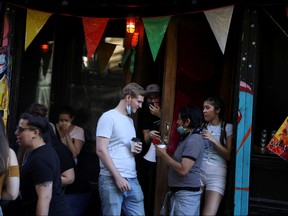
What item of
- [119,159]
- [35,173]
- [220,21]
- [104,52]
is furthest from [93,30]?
[35,173]

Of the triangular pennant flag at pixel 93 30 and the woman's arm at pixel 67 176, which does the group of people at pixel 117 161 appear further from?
the triangular pennant flag at pixel 93 30

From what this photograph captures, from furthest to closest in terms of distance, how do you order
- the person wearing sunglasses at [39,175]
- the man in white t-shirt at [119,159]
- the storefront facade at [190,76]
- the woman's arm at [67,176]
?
the storefront facade at [190,76]
the man in white t-shirt at [119,159]
the woman's arm at [67,176]
the person wearing sunglasses at [39,175]

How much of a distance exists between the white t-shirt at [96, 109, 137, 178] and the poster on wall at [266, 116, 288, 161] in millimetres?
1623

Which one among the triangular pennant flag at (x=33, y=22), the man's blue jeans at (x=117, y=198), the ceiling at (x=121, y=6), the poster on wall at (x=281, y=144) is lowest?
the man's blue jeans at (x=117, y=198)

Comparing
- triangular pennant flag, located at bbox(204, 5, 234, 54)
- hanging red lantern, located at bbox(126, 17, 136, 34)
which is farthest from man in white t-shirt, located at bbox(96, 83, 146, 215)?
hanging red lantern, located at bbox(126, 17, 136, 34)

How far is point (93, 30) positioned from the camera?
5617 mm

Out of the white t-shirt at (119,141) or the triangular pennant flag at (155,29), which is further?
the triangular pennant flag at (155,29)

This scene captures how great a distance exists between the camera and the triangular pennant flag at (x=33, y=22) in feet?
18.0

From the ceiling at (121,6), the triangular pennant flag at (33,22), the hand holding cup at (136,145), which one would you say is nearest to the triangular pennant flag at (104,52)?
the ceiling at (121,6)

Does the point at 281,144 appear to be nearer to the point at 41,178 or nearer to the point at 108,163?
the point at 108,163

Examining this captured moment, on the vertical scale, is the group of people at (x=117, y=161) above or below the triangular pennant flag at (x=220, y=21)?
below

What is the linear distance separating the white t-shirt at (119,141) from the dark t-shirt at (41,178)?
829 millimetres

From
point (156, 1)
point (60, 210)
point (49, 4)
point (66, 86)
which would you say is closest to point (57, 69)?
point (66, 86)

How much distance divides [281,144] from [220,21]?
1581 millimetres
